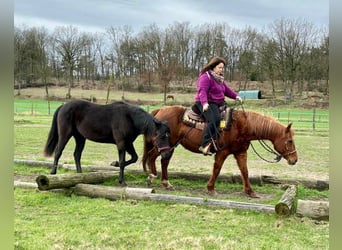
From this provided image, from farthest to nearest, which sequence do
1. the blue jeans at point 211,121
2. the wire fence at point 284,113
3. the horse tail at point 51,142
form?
the horse tail at point 51,142
the blue jeans at point 211,121
the wire fence at point 284,113

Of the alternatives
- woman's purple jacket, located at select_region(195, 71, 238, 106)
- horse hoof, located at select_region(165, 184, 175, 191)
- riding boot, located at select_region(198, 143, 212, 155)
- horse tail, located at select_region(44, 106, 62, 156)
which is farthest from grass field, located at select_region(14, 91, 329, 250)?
woman's purple jacket, located at select_region(195, 71, 238, 106)

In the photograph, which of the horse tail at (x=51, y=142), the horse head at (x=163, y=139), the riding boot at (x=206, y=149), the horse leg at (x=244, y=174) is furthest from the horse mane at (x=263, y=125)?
the horse tail at (x=51, y=142)

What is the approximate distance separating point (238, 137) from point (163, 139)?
3.56ft

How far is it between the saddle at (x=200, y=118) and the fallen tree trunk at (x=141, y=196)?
1.18m

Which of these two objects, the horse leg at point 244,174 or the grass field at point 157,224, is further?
the horse leg at point 244,174

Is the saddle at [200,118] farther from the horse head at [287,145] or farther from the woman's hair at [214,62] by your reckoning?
the horse head at [287,145]

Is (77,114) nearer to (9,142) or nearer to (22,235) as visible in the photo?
(22,235)

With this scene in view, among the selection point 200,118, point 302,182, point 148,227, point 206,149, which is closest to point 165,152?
point 206,149

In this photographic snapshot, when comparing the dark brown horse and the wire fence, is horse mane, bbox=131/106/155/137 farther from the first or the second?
the wire fence

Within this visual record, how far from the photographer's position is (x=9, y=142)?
0.57 meters

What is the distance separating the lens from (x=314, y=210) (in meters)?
3.90

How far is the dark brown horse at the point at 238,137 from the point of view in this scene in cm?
498

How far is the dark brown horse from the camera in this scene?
16.4 feet

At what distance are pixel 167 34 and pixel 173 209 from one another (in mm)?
2015
